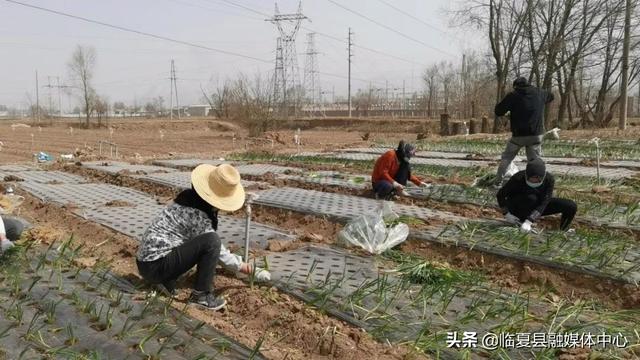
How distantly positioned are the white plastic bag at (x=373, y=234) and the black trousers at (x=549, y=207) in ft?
4.45

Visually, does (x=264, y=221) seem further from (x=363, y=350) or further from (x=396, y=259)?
(x=363, y=350)

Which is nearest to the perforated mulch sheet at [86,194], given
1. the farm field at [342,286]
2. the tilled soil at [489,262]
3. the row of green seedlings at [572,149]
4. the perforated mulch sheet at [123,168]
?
the farm field at [342,286]

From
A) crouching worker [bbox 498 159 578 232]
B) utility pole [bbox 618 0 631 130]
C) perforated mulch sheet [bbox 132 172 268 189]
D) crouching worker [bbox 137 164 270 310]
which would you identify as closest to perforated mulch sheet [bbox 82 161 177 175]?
perforated mulch sheet [bbox 132 172 268 189]

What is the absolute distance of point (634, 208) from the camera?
618 centimetres

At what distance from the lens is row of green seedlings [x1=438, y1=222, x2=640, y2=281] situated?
4.48 m

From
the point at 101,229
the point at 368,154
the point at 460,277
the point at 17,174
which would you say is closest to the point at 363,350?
the point at 460,277

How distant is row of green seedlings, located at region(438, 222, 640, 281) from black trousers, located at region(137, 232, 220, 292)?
2.56 meters

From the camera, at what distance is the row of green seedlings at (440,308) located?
3.28 m

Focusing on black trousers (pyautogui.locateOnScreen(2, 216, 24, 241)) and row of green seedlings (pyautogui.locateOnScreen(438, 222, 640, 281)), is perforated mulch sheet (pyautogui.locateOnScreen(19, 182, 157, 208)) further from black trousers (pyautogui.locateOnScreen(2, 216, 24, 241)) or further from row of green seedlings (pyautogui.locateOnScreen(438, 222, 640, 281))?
row of green seedlings (pyautogui.locateOnScreen(438, 222, 640, 281))

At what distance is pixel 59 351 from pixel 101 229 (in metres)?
3.31

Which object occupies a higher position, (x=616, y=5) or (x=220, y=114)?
(x=616, y=5)

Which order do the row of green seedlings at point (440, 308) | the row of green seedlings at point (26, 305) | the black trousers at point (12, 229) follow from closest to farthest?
1. the row of green seedlings at point (26, 305)
2. the row of green seedlings at point (440, 308)
3. the black trousers at point (12, 229)

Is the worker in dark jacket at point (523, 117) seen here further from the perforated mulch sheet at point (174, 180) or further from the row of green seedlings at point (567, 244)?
the perforated mulch sheet at point (174, 180)

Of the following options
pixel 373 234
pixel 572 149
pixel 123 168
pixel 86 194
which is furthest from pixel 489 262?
pixel 572 149
